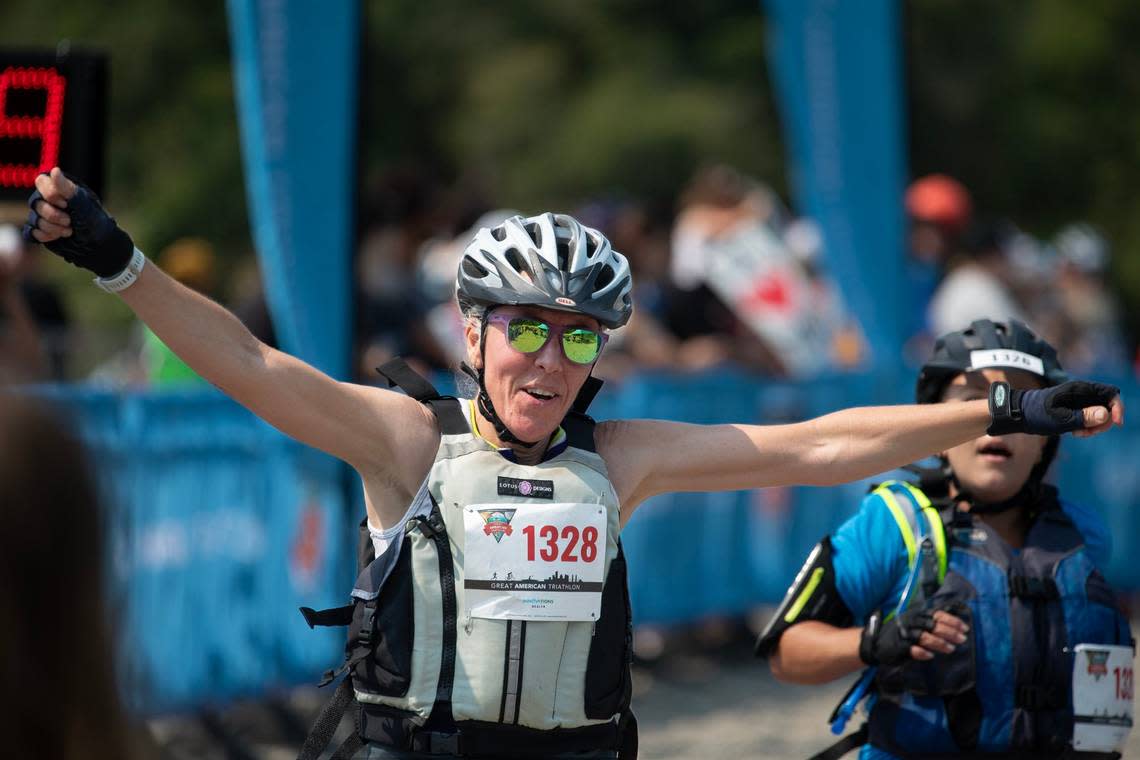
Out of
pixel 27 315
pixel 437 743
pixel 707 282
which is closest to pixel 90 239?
pixel 437 743

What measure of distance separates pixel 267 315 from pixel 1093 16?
28045mm

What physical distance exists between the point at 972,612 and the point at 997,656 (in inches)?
5.0

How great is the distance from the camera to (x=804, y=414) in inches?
429

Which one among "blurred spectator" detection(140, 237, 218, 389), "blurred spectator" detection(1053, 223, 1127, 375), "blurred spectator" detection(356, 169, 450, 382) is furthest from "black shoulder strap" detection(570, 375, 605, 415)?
"blurred spectator" detection(1053, 223, 1127, 375)

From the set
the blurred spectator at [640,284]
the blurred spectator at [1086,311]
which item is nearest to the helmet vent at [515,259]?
the blurred spectator at [640,284]

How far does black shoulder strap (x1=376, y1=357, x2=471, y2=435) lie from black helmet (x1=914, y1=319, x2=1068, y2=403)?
1.51 m

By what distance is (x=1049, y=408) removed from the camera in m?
4.18

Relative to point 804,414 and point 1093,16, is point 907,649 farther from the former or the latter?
point 1093,16

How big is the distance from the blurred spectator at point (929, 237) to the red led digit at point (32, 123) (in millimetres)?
7468

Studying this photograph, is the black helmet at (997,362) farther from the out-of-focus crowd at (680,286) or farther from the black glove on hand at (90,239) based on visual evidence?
the out-of-focus crowd at (680,286)

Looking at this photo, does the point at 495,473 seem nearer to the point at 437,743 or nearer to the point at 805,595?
the point at 437,743

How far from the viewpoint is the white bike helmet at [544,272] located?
13.1ft

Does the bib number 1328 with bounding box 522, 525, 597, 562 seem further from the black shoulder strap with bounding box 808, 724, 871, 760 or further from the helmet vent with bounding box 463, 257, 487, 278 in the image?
the black shoulder strap with bounding box 808, 724, 871, 760

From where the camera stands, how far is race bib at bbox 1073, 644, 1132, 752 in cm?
455
